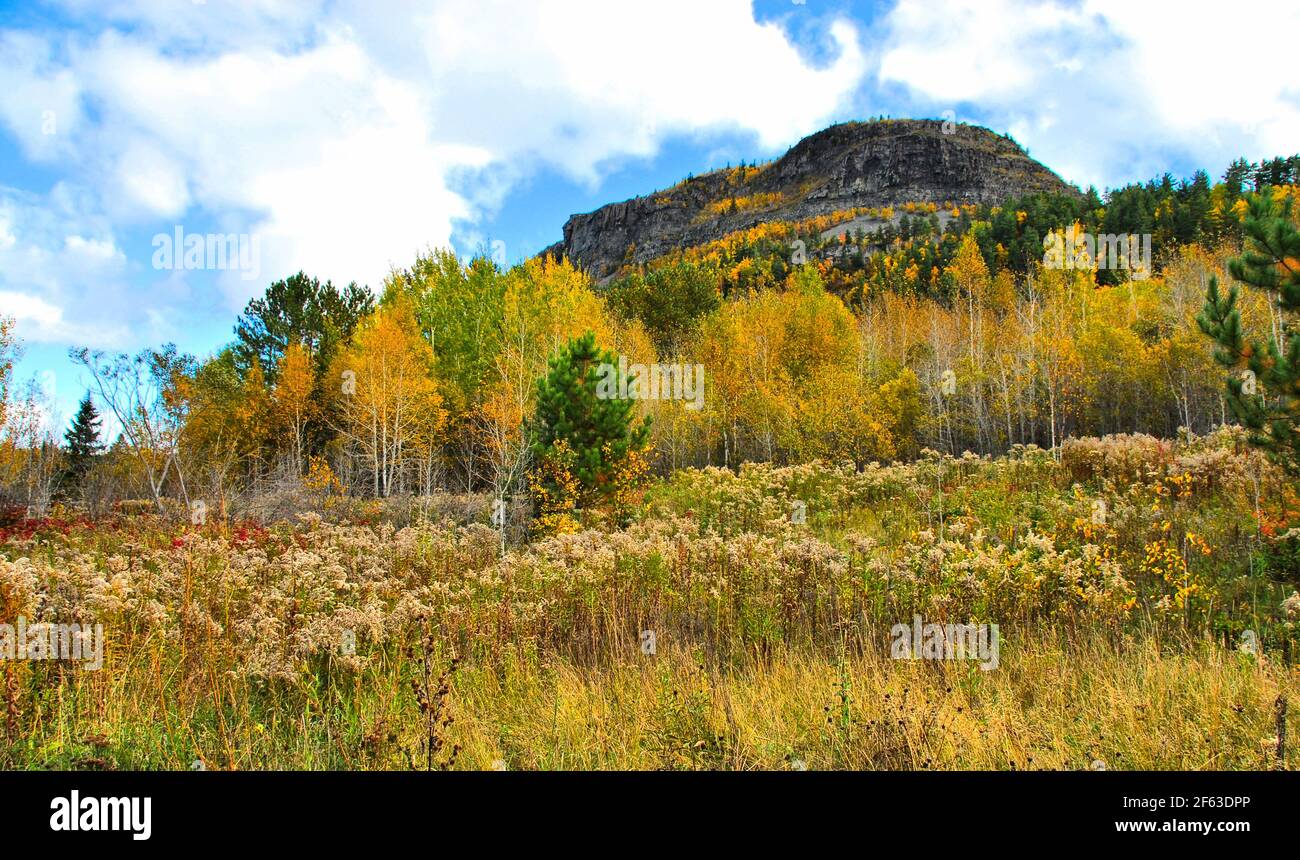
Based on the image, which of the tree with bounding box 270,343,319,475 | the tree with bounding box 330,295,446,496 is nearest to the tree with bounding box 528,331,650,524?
the tree with bounding box 330,295,446,496

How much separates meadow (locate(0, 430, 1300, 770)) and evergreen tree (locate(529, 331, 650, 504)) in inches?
220

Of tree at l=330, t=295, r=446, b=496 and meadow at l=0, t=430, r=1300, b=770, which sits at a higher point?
tree at l=330, t=295, r=446, b=496

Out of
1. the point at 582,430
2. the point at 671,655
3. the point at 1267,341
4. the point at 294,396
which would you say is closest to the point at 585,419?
the point at 582,430

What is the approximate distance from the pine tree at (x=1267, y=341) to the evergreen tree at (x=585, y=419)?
431 inches

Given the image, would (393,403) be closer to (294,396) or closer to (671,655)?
(294,396)

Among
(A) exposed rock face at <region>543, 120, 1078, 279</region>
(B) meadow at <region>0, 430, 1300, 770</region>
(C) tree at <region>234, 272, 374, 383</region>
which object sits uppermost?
(A) exposed rock face at <region>543, 120, 1078, 279</region>

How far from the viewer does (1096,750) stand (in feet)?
11.3

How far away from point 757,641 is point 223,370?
3377 cm

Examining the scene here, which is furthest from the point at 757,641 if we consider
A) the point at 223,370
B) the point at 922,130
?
the point at 922,130

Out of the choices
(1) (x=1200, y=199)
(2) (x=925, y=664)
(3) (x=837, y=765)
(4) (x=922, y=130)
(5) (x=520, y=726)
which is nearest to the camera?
(3) (x=837, y=765)

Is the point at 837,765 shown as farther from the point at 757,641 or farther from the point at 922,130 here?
the point at 922,130

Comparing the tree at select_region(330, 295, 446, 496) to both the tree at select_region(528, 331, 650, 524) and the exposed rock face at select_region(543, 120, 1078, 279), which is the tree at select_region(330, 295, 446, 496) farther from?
the exposed rock face at select_region(543, 120, 1078, 279)

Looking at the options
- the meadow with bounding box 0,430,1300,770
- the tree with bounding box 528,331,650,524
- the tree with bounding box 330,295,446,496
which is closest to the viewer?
the meadow with bounding box 0,430,1300,770

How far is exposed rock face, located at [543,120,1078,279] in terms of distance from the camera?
137 metres
